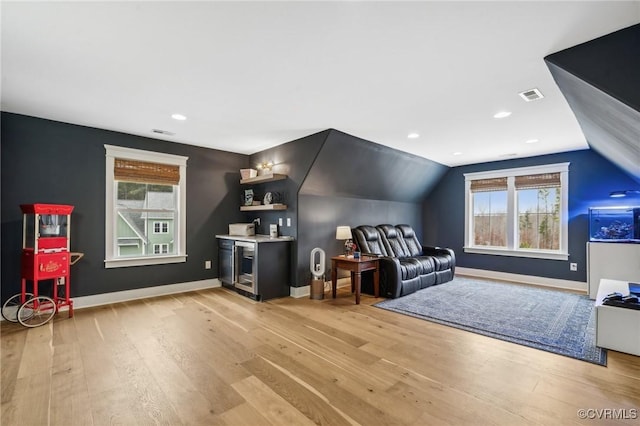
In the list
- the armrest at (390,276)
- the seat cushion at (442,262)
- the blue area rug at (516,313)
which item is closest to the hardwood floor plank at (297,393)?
the blue area rug at (516,313)

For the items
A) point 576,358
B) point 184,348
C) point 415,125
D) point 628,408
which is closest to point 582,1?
point 415,125

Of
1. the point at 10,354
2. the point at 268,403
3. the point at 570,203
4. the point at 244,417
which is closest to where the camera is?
the point at 244,417

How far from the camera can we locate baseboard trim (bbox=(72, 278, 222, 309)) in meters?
3.84

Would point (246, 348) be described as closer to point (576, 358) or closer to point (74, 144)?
point (576, 358)

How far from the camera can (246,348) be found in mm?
2660

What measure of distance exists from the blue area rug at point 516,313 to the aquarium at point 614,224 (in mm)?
1098

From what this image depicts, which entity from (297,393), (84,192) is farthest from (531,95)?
(84,192)

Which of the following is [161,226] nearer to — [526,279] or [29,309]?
[29,309]

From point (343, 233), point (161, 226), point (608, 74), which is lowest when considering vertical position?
point (343, 233)

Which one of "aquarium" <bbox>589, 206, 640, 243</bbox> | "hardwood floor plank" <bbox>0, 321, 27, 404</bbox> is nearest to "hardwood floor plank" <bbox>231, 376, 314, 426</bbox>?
"hardwood floor plank" <bbox>0, 321, 27, 404</bbox>

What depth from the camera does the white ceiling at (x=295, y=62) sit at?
5.65 feet

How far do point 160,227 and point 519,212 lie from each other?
6748 mm

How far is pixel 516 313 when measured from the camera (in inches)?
143

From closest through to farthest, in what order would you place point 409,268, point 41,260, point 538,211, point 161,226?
point 41,260
point 409,268
point 161,226
point 538,211
